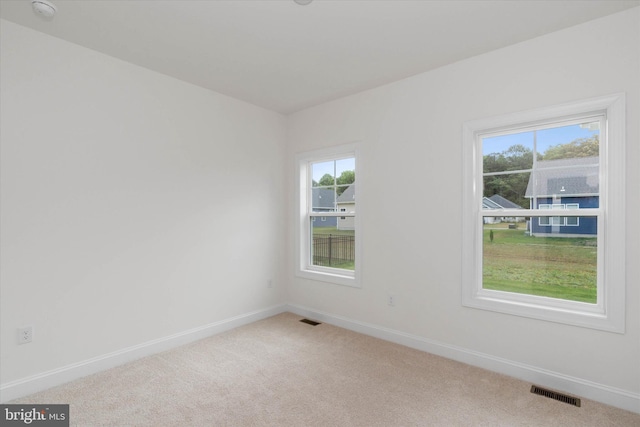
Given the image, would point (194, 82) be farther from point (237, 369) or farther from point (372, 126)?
point (237, 369)

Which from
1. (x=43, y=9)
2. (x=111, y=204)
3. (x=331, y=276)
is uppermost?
(x=43, y=9)

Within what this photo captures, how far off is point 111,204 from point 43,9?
1455mm

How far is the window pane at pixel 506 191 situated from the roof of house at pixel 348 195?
1.48 metres

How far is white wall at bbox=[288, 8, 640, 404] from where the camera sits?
221cm

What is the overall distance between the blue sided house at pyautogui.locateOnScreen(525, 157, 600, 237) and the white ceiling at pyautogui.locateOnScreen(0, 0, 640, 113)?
41.3 inches

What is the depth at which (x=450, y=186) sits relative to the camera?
2.96m

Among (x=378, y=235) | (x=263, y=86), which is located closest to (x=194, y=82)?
(x=263, y=86)

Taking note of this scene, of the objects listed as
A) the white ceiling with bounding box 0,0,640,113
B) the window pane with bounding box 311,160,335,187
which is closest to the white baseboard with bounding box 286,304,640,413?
the window pane with bounding box 311,160,335,187

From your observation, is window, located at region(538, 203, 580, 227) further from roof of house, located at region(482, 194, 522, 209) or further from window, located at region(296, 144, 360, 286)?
window, located at region(296, 144, 360, 286)

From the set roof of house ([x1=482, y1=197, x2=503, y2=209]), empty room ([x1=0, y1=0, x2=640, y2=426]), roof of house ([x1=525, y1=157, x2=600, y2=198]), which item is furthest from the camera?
roof of house ([x1=482, y1=197, x2=503, y2=209])

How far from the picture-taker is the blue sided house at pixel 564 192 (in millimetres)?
2428

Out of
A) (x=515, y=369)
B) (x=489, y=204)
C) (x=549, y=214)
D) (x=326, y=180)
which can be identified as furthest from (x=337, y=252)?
(x=549, y=214)

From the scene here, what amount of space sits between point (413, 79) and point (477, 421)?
2.93 m

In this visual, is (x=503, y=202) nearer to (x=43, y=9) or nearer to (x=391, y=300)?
(x=391, y=300)
